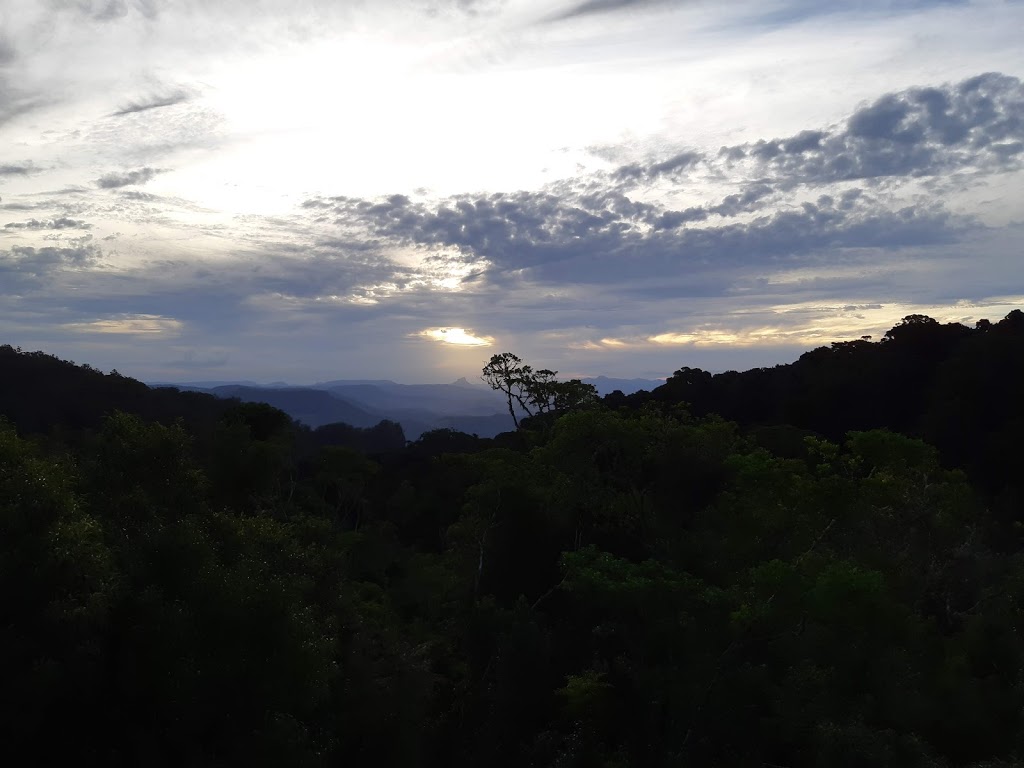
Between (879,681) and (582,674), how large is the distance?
271 inches

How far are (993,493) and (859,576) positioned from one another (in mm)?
27621

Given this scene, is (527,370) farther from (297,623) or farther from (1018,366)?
(1018,366)

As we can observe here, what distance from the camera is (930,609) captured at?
2380cm

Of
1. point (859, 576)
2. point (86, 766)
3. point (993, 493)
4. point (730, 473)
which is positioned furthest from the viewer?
point (993, 493)

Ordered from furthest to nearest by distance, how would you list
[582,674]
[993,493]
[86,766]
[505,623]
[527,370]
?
[993,493] < [527,370] < [505,623] < [582,674] < [86,766]

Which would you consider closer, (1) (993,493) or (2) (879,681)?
(2) (879,681)

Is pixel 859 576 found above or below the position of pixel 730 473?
below

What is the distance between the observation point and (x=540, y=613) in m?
21.7

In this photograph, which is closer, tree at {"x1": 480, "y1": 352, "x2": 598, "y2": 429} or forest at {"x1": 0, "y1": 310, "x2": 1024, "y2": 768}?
forest at {"x1": 0, "y1": 310, "x2": 1024, "y2": 768}

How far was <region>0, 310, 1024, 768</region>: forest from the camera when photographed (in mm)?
11789

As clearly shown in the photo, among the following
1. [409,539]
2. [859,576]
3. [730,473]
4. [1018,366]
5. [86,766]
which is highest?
[1018,366]

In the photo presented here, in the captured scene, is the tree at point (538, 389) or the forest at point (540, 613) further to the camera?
the tree at point (538, 389)

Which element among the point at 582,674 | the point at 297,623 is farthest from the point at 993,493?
the point at 297,623

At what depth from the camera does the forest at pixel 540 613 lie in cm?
1179
